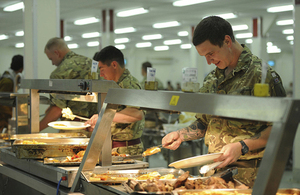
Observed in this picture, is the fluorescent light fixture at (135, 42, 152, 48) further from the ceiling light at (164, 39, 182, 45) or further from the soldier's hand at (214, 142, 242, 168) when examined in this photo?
the soldier's hand at (214, 142, 242, 168)

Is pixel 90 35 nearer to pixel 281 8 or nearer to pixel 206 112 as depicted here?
pixel 281 8

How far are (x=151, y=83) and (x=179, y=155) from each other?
3128 millimetres

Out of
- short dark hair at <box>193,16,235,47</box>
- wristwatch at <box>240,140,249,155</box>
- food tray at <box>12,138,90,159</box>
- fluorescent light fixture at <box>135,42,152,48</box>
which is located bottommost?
food tray at <box>12,138,90,159</box>

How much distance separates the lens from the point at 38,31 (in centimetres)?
457

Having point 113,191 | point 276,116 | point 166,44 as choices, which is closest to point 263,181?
point 276,116

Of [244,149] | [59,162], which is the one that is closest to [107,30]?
[59,162]

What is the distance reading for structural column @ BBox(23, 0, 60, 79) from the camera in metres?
4.55

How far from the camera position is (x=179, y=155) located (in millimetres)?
4621

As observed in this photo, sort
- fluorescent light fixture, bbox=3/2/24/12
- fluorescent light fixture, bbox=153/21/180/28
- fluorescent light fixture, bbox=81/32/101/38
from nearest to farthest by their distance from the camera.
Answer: fluorescent light fixture, bbox=3/2/24/12 → fluorescent light fixture, bbox=153/21/180/28 → fluorescent light fixture, bbox=81/32/101/38

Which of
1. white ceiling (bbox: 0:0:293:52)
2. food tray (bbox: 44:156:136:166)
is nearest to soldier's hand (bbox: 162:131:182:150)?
food tray (bbox: 44:156:136:166)

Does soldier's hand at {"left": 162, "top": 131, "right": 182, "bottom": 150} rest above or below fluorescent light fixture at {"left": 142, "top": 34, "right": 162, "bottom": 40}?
below

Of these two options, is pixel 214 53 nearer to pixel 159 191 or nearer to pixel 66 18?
pixel 159 191

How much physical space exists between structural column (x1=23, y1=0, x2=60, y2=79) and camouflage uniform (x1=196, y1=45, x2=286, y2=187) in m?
3.25

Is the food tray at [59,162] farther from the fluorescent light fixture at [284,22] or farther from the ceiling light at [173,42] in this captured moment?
the ceiling light at [173,42]
